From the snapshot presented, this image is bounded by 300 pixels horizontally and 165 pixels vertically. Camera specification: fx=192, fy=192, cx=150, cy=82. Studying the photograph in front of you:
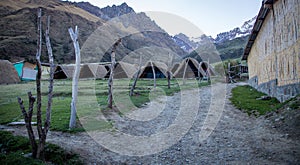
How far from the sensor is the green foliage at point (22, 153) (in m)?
3.47

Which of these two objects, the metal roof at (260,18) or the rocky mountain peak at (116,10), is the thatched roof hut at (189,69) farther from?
the rocky mountain peak at (116,10)

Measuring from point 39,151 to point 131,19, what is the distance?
449ft

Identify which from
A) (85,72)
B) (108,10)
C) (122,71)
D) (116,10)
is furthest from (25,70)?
(116,10)

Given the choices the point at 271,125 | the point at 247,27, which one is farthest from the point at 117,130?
the point at 247,27

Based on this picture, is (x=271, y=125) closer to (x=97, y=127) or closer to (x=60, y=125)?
(x=97, y=127)

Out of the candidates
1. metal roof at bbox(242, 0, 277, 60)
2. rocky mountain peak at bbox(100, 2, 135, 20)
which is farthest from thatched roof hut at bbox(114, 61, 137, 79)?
rocky mountain peak at bbox(100, 2, 135, 20)

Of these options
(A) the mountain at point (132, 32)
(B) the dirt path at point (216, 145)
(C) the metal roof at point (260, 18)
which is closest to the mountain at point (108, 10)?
(A) the mountain at point (132, 32)

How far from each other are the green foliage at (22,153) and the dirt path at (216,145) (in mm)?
278

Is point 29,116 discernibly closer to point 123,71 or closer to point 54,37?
point 123,71

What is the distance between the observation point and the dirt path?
13.2 ft

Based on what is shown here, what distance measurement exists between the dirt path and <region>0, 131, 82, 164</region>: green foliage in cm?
28

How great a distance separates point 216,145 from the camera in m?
4.96

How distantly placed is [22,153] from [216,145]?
4.47 meters

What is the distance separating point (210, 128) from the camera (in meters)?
6.45
